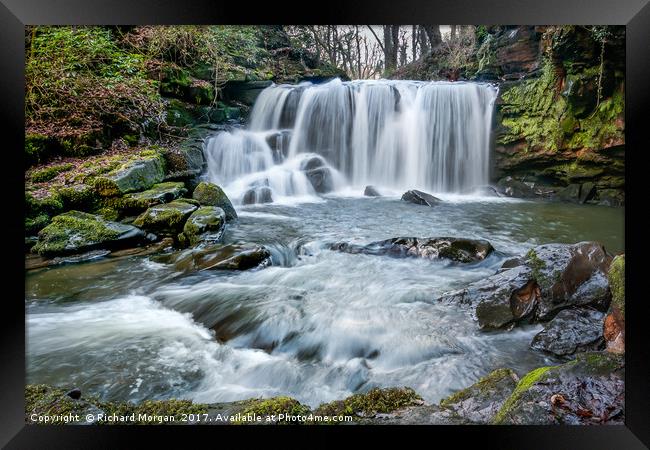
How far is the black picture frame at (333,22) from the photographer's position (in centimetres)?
162

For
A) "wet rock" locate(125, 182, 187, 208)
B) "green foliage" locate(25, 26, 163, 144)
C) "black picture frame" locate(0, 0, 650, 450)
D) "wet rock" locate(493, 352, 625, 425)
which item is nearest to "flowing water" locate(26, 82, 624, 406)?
"black picture frame" locate(0, 0, 650, 450)

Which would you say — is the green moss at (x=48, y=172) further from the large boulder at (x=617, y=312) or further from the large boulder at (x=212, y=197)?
the large boulder at (x=617, y=312)

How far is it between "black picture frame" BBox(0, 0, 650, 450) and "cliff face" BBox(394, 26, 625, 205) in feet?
5.82

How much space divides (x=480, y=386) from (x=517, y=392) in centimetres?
21

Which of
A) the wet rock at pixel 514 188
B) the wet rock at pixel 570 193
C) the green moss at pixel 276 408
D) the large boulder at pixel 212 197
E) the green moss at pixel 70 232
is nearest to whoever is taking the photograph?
the green moss at pixel 276 408

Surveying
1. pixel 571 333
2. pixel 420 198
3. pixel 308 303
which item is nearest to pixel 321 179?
pixel 420 198

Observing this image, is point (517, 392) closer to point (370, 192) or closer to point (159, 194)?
point (370, 192)

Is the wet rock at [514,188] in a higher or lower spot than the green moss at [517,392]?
higher

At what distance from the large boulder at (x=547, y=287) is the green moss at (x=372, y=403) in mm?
1046

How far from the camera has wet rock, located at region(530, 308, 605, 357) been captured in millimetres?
2223

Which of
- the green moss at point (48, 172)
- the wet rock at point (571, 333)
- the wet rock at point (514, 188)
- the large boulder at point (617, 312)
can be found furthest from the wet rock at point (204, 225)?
the wet rock at point (514, 188)

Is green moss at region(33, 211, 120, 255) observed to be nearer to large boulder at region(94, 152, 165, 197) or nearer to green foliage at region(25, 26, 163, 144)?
large boulder at region(94, 152, 165, 197)

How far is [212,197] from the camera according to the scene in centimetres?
496

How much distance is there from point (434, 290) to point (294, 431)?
1943 mm
